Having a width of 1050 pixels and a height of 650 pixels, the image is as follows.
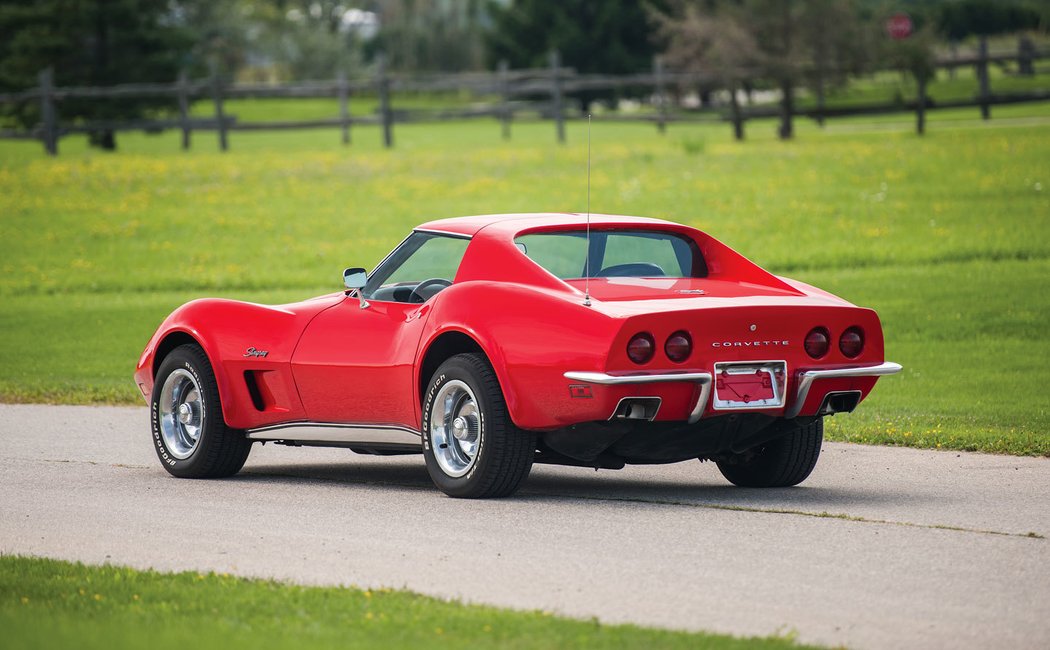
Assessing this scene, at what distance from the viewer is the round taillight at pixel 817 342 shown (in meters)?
7.75

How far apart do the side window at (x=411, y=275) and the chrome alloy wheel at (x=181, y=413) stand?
1264 millimetres

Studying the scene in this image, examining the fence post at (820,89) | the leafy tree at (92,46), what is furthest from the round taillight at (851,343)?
the leafy tree at (92,46)

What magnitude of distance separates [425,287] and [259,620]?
11.1 feet

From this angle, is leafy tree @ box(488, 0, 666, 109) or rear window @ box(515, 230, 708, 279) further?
leafy tree @ box(488, 0, 666, 109)

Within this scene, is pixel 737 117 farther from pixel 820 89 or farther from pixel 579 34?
pixel 579 34

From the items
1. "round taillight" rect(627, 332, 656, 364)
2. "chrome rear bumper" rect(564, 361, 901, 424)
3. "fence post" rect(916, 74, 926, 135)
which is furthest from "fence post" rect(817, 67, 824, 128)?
"round taillight" rect(627, 332, 656, 364)

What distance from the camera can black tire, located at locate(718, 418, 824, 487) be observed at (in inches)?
332

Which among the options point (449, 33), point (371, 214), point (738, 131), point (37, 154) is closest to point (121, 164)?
point (37, 154)

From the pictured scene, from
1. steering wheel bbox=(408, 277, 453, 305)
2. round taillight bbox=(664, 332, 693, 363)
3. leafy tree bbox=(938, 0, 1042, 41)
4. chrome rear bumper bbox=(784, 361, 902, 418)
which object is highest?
leafy tree bbox=(938, 0, 1042, 41)

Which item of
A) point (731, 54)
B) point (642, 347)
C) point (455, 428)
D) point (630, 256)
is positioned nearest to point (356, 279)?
point (455, 428)

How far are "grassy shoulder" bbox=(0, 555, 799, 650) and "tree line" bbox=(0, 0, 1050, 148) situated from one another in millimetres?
31475

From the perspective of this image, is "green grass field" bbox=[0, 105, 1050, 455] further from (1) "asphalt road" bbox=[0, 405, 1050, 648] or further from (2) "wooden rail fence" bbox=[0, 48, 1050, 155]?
(1) "asphalt road" bbox=[0, 405, 1050, 648]

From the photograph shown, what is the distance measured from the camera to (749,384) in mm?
7578

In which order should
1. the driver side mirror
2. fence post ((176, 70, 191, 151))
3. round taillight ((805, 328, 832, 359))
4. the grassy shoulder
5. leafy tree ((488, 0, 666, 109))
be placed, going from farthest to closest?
leafy tree ((488, 0, 666, 109)), fence post ((176, 70, 191, 151)), the driver side mirror, round taillight ((805, 328, 832, 359)), the grassy shoulder
